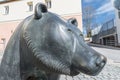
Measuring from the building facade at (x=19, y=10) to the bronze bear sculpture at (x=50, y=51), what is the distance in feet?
57.7

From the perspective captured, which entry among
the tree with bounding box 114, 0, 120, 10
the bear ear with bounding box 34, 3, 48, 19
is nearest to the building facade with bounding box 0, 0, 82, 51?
the tree with bounding box 114, 0, 120, 10

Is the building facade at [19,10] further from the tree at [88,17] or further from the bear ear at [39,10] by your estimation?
the bear ear at [39,10]

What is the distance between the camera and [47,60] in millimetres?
760

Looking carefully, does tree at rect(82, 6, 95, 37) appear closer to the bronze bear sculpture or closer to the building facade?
the building facade

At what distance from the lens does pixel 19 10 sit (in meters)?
20.7

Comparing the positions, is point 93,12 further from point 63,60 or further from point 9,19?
point 63,60

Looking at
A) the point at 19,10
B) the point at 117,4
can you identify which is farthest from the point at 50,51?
the point at 117,4

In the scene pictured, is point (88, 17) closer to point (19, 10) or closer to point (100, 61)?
point (19, 10)

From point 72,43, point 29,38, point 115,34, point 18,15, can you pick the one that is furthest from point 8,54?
point 115,34

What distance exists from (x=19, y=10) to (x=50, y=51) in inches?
804

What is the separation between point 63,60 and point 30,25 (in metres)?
0.16

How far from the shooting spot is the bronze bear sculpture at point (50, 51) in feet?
2.42

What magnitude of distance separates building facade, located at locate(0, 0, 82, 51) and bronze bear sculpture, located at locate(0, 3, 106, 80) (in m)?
17.6

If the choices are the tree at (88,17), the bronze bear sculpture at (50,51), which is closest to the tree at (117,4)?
the tree at (88,17)
